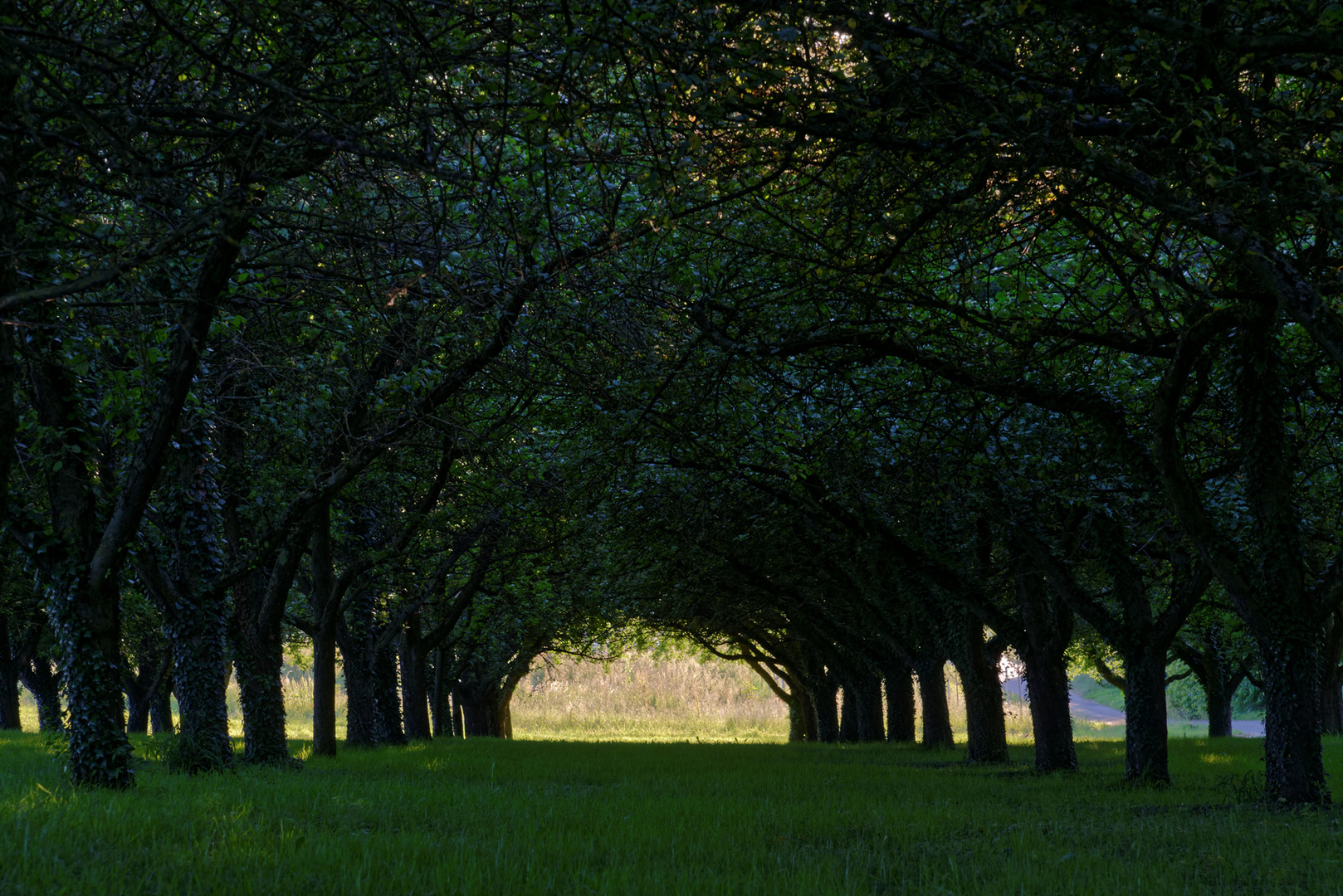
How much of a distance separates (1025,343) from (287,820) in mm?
8090

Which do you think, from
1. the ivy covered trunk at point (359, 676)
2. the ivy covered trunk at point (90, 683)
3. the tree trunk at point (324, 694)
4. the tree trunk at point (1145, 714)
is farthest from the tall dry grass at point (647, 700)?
the ivy covered trunk at point (90, 683)

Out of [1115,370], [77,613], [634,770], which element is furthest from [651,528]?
[77,613]

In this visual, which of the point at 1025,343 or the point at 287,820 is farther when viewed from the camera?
the point at 1025,343

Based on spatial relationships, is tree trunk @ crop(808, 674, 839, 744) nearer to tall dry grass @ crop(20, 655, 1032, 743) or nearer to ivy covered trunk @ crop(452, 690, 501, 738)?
ivy covered trunk @ crop(452, 690, 501, 738)

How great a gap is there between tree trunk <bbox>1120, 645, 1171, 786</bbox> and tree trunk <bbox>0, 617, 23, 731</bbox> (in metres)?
29.7

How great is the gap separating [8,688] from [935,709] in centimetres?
2705

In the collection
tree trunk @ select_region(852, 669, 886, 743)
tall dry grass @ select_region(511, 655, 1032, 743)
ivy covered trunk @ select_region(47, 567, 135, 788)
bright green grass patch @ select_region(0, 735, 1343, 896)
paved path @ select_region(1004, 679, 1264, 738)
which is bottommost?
paved path @ select_region(1004, 679, 1264, 738)

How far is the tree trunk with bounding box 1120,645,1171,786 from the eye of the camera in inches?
548

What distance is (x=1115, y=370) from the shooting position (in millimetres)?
13688

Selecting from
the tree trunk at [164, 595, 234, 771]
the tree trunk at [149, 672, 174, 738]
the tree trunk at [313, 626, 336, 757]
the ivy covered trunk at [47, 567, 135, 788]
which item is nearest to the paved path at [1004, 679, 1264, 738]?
the tree trunk at [149, 672, 174, 738]

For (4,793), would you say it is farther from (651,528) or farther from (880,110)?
(651,528)

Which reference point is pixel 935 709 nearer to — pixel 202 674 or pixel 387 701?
pixel 387 701

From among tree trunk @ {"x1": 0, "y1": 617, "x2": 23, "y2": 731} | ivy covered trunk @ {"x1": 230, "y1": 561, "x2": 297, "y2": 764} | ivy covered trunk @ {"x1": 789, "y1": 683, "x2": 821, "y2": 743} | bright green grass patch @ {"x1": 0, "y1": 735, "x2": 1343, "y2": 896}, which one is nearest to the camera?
bright green grass patch @ {"x1": 0, "y1": 735, "x2": 1343, "y2": 896}

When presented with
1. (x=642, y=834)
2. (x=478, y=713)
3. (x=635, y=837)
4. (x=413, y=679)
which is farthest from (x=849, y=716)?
(x=635, y=837)
